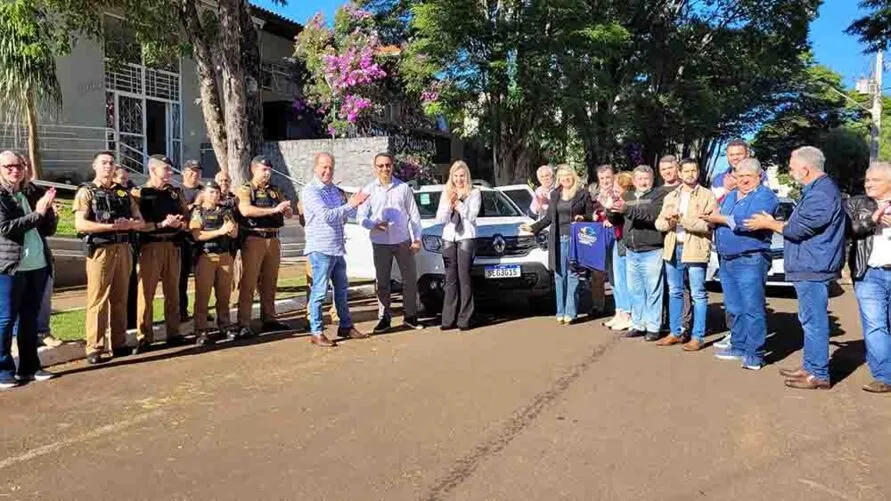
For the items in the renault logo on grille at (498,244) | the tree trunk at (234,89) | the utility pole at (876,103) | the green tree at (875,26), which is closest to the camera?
the renault logo on grille at (498,244)

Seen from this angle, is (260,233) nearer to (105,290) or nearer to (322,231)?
(322,231)

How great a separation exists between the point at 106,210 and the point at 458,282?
355 cm

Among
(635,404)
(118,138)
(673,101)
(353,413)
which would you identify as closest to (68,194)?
(118,138)

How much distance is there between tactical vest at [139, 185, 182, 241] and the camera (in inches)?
269

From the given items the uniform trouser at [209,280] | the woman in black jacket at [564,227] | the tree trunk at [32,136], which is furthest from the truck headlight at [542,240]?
the tree trunk at [32,136]

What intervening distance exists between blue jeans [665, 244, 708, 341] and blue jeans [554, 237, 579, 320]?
1305 millimetres

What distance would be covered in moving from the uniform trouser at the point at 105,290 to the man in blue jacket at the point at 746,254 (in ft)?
16.6

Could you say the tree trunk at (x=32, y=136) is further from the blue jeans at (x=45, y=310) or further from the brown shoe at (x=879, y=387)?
the brown shoe at (x=879, y=387)

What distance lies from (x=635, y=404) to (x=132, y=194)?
4696 mm

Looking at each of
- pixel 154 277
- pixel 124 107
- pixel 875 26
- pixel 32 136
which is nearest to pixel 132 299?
pixel 154 277

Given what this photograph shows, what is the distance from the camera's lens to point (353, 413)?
5000 mm

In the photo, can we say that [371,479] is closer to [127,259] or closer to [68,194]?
[127,259]

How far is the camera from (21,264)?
5.73 meters

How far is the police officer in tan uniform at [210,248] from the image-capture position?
722cm
